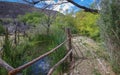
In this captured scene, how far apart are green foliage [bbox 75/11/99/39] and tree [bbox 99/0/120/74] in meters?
5.76

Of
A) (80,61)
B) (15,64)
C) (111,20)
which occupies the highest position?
(111,20)

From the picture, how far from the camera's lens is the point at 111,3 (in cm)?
624

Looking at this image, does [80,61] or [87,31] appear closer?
[80,61]

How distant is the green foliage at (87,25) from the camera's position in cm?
1279

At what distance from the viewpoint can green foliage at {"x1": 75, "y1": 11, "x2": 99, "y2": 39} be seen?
1279 cm

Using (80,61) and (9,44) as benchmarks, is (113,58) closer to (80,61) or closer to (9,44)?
(80,61)

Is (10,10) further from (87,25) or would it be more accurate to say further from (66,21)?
(87,25)

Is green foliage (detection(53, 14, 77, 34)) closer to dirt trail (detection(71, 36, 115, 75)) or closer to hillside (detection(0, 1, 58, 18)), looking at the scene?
dirt trail (detection(71, 36, 115, 75))

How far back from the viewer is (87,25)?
1345 centimetres

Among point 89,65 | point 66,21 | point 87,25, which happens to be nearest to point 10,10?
point 66,21

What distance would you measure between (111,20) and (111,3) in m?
0.38

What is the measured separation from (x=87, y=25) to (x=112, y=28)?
7351 mm

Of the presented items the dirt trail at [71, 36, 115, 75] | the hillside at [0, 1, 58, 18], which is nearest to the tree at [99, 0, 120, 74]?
the dirt trail at [71, 36, 115, 75]

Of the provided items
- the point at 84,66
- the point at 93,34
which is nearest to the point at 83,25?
the point at 93,34
